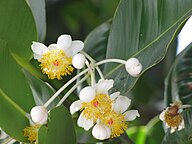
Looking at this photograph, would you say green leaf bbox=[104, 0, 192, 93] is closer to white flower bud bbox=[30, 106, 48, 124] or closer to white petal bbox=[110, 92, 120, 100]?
white petal bbox=[110, 92, 120, 100]

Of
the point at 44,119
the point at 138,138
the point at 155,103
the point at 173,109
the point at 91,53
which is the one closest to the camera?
the point at 44,119

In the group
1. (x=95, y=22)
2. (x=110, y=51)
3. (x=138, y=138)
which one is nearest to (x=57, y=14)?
(x=95, y=22)

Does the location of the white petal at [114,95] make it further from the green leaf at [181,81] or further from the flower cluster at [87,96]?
the green leaf at [181,81]

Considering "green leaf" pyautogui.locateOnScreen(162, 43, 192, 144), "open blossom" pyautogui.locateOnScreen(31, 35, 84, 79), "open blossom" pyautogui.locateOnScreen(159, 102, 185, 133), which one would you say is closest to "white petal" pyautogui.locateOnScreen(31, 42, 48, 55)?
"open blossom" pyautogui.locateOnScreen(31, 35, 84, 79)

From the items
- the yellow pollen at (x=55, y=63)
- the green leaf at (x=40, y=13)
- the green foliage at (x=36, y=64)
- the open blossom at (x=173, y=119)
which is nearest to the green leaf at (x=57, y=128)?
the green foliage at (x=36, y=64)

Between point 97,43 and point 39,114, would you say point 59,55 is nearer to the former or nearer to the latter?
point 39,114

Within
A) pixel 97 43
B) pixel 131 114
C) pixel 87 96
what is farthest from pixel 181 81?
pixel 87 96

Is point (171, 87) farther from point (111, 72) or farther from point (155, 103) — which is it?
point (155, 103)
